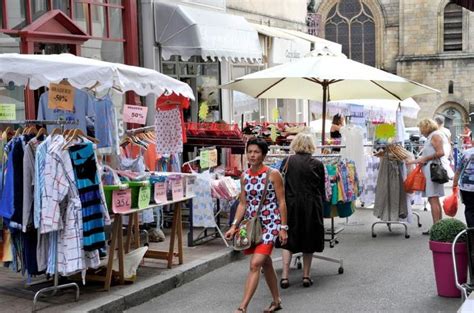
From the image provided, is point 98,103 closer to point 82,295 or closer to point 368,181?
point 82,295

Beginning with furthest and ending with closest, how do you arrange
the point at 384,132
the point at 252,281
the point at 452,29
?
the point at 452,29, the point at 384,132, the point at 252,281

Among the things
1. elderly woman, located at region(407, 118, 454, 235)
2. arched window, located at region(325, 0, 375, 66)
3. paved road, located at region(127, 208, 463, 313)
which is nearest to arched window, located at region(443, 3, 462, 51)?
arched window, located at region(325, 0, 375, 66)

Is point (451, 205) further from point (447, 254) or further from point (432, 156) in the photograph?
point (432, 156)

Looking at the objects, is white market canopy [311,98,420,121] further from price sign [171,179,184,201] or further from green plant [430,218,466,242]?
green plant [430,218,466,242]

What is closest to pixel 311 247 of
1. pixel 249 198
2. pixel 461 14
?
pixel 249 198

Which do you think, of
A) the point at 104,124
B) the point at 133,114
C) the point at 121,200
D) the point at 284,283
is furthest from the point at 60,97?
the point at 284,283

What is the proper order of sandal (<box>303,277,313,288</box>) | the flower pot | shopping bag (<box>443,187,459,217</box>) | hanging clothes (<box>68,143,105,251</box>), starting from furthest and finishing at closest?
1. shopping bag (<box>443,187,459,217</box>)
2. sandal (<box>303,277,313,288</box>)
3. the flower pot
4. hanging clothes (<box>68,143,105,251</box>)

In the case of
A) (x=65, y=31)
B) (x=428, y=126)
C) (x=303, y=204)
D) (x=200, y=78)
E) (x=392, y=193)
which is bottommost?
(x=392, y=193)

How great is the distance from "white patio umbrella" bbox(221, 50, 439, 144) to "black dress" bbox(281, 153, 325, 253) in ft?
7.41

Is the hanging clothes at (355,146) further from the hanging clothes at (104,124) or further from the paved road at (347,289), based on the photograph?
the hanging clothes at (104,124)

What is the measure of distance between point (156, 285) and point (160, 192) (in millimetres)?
1039

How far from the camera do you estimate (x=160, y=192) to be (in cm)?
849

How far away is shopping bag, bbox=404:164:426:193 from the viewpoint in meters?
11.5

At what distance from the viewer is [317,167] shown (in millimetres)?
8375
